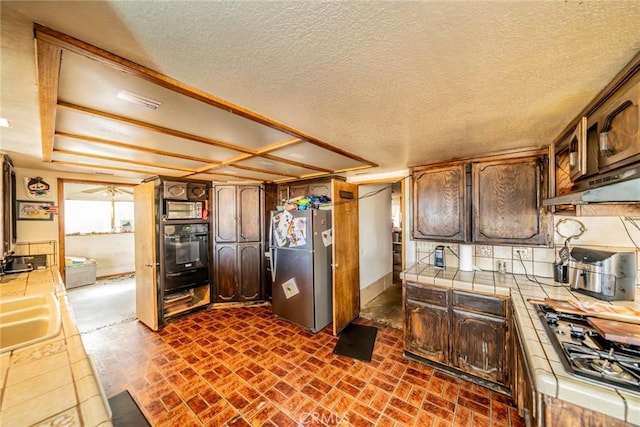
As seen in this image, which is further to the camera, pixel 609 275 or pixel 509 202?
pixel 509 202

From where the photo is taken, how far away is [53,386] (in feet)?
2.77

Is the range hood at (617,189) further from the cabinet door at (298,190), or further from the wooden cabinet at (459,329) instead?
the cabinet door at (298,190)

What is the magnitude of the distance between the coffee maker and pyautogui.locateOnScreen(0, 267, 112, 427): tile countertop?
2805mm

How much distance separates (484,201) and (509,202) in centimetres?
19

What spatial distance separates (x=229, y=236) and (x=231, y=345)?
5.35 ft

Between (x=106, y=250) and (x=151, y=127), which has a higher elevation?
(x=151, y=127)

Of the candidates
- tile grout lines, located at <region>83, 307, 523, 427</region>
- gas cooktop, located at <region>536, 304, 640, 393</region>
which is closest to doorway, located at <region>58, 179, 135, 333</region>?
tile grout lines, located at <region>83, 307, 523, 427</region>

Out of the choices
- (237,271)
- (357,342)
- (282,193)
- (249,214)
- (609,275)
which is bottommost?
(357,342)

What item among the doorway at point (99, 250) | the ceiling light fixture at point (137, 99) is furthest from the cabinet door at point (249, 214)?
the ceiling light fixture at point (137, 99)

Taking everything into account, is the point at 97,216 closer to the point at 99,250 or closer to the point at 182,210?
the point at 99,250

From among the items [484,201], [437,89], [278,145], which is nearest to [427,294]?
[484,201]

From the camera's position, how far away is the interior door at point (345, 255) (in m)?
2.89

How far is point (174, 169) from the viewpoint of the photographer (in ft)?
9.61

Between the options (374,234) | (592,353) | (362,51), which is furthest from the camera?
(374,234)
